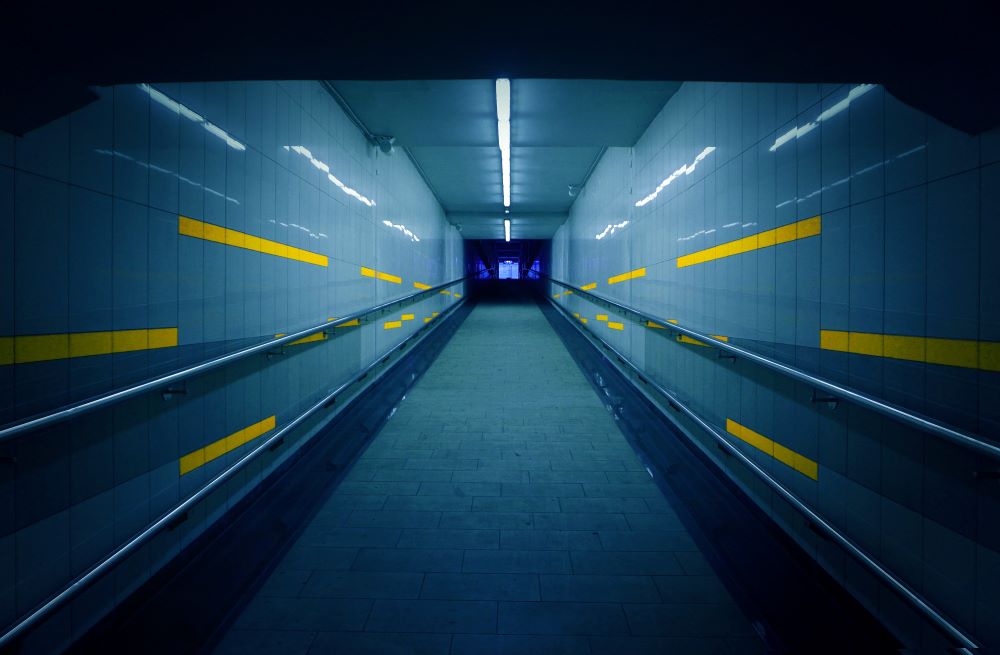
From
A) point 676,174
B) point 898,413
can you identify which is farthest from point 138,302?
point 676,174

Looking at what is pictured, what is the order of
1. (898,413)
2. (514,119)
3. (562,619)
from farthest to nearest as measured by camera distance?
(514,119) → (562,619) → (898,413)

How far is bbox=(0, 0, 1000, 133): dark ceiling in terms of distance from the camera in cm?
149

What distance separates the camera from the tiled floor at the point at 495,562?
200 cm

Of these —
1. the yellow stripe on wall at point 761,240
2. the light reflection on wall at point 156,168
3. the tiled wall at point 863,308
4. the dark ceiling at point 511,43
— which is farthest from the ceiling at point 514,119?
the dark ceiling at point 511,43

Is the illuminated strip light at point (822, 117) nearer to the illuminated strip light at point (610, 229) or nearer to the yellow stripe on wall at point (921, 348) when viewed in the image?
the yellow stripe on wall at point (921, 348)

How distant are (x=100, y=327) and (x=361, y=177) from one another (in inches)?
167

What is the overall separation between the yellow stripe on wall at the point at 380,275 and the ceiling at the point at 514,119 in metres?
1.85

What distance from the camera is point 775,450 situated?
2.99 m

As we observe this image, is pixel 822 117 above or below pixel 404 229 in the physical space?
below

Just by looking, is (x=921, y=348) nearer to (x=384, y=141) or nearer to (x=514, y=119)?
(x=514, y=119)

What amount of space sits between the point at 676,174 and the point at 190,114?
14.1ft

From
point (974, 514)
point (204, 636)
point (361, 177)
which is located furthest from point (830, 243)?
point (361, 177)

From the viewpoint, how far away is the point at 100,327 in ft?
6.84

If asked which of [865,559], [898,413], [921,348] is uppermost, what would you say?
[921,348]
